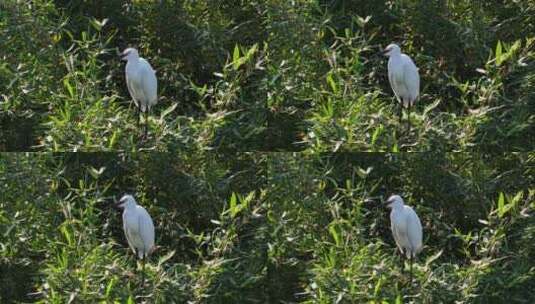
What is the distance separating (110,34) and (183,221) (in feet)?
2.14

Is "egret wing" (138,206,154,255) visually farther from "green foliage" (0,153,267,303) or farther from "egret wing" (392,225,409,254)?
"egret wing" (392,225,409,254)

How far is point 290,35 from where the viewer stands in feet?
10.7

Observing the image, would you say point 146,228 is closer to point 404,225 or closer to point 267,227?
point 267,227

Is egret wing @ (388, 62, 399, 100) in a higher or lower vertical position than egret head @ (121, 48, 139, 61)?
lower

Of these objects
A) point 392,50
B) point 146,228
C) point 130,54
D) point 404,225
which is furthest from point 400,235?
point 130,54

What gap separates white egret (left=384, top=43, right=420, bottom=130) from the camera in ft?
10.4

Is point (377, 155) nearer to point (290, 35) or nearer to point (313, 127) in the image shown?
point (313, 127)

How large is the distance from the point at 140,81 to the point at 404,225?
2.85 ft

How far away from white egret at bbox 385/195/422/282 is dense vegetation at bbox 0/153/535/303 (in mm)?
69

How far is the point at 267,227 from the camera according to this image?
3168 millimetres

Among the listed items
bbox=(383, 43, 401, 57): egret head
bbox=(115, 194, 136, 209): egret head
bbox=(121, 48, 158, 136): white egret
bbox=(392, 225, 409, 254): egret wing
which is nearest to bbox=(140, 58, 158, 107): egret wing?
bbox=(121, 48, 158, 136): white egret

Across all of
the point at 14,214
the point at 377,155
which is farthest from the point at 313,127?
the point at 14,214

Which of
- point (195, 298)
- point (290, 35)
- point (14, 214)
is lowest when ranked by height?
point (195, 298)

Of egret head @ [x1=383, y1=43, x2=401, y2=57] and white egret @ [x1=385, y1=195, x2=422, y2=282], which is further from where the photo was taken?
egret head @ [x1=383, y1=43, x2=401, y2=57]
